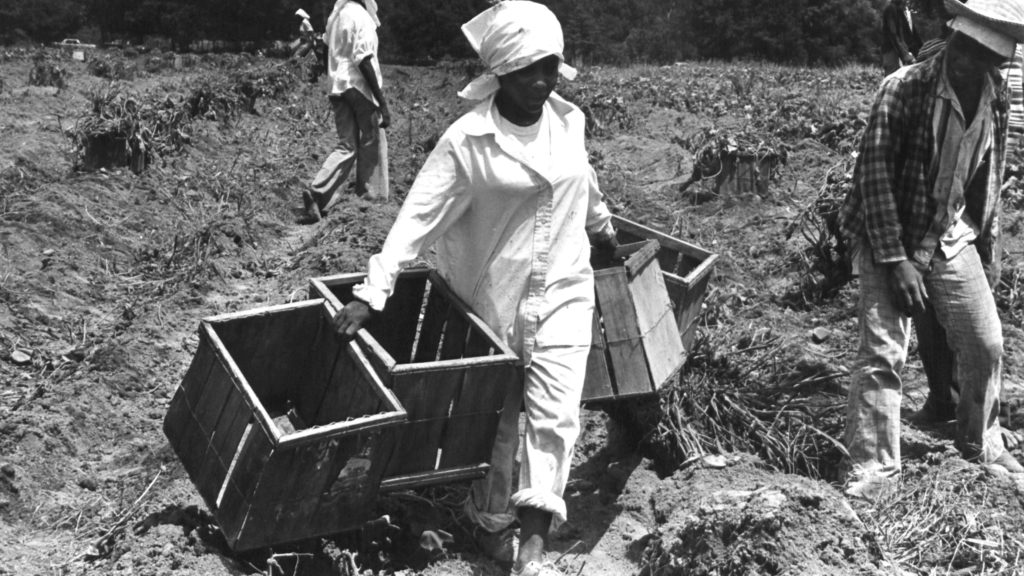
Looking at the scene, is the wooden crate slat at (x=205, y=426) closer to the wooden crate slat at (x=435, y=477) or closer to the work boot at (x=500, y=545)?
the wooden crate slat at (x=435, y=477)

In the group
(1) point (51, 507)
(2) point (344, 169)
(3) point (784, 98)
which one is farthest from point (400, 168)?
(1) point (51, 507)

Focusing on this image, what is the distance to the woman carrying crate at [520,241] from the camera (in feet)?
11.8

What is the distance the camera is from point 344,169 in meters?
8.59

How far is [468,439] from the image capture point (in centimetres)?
375

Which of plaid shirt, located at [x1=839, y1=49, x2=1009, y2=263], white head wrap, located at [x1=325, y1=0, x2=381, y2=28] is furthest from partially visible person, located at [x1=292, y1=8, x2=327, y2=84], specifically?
plaid shirt, located at [x1=839, y1=49, x2=1009, y2=263]

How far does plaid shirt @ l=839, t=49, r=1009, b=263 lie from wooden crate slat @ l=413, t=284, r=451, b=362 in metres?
1.42

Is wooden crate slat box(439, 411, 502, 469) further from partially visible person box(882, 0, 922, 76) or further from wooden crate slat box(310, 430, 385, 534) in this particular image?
partially visible person box(882, 0, 922, 76)

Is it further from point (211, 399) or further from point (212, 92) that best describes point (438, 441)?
point (212, 92)

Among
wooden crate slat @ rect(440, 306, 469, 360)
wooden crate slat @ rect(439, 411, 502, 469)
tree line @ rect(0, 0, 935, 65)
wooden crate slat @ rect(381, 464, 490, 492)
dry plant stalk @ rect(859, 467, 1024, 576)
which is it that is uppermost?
wooden crate slat @ rect(440, 306, 469, 360)

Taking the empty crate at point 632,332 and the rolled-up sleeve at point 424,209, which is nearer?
the rolled-up sleeve at point 424,209

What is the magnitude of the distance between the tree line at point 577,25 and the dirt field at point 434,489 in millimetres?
20286

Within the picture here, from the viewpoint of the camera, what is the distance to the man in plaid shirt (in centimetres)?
396

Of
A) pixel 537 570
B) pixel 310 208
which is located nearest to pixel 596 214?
pixel 537 570

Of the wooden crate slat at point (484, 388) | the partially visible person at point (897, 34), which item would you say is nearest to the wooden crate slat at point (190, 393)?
the wooden crate slat at point (484, 388)
